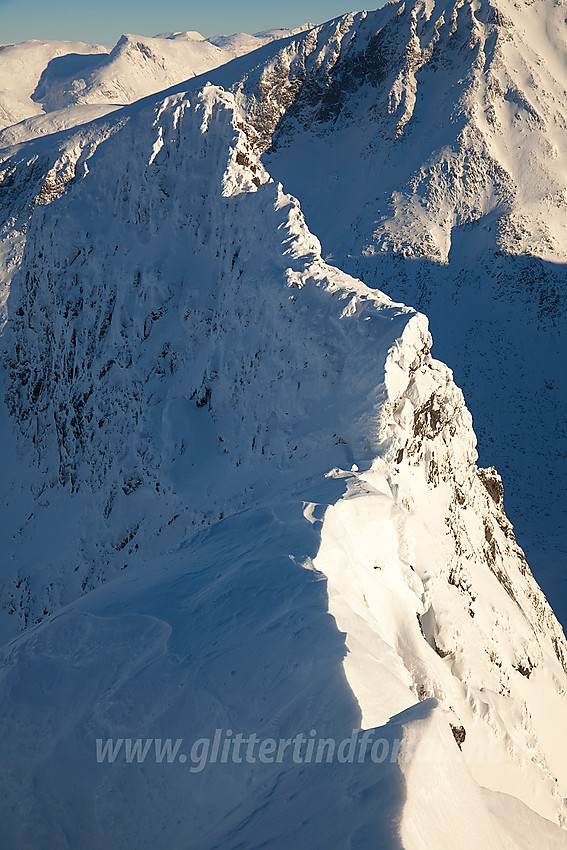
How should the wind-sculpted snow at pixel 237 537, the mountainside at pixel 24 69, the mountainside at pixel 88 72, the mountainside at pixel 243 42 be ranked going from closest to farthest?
→ the wind-sculpted snow at pixel 237 537
the mountainside at pixel 24 69
the mountainside at pixel 88 72
the mountainside at pixel 243 42

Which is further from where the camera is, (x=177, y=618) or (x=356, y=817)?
(x=177, y=618)

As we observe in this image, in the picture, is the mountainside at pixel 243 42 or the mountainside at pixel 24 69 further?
the mountainside at pixel 243 42

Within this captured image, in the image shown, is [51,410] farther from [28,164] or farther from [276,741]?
[276,741]

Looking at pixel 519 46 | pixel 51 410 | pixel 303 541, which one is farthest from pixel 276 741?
pixel 519 46

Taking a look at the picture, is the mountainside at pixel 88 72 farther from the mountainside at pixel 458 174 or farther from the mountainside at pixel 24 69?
the mountainside at pixel 458 174

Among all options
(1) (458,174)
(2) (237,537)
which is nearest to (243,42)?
(1) (458,174)

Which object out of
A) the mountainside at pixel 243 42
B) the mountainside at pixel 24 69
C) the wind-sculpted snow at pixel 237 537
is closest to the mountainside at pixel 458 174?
the wind-sculpted snow at pixel 237 537

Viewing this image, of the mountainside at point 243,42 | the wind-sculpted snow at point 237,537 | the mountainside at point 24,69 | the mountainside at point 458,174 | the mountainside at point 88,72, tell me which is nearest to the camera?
the wind-sculpted snow at point 237,537

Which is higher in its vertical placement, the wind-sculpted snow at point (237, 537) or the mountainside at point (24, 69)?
the mountainside at point (24, 69)
